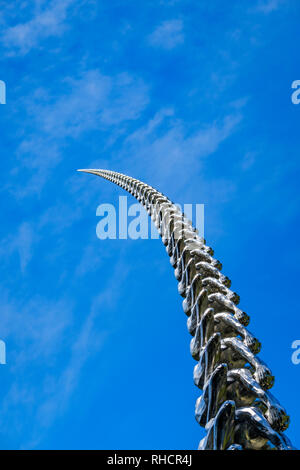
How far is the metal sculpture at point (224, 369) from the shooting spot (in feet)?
5.85

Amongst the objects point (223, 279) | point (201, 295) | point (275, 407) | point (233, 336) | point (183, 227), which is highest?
point (183, 227)

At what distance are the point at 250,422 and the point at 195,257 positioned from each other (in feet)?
4.90

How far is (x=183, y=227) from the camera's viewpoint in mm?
4051

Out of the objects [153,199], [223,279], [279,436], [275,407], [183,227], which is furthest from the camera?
[153,199]

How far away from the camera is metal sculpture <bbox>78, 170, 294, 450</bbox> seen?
1.78 meters

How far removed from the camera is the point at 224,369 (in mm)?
1973
